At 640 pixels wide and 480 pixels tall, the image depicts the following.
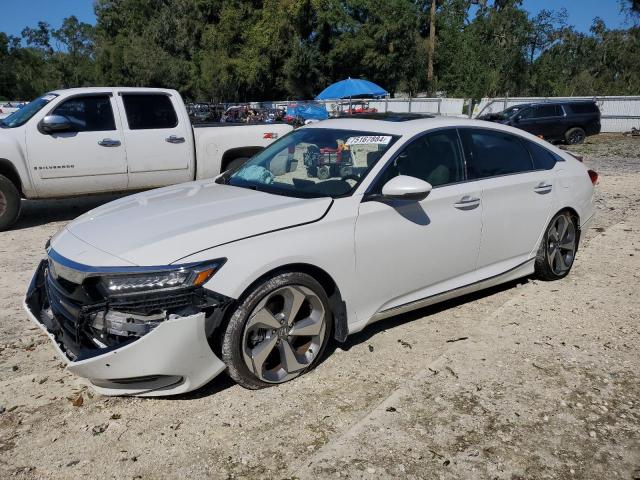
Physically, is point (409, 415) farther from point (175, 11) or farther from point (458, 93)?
point (175, 11)

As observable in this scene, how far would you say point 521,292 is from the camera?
17.3 feet

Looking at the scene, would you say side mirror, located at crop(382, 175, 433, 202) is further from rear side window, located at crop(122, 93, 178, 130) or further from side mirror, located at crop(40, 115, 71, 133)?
rear side window, located at crop(122, 93, 178, 130)

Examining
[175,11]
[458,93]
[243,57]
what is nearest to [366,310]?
[458,93]

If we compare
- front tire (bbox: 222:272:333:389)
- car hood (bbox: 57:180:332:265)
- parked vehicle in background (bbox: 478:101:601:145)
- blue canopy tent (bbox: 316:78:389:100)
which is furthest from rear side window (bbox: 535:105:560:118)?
front tire (bbox: 222:272:333:389)

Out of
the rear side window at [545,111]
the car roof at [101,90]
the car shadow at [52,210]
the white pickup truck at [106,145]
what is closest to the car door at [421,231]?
the white pickup truck at [106,145]

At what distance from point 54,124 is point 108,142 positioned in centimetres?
73

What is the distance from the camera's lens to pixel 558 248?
5.39 m

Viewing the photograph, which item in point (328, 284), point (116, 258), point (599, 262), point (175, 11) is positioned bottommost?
point (599, 262)

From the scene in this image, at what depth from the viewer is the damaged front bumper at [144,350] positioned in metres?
2.97

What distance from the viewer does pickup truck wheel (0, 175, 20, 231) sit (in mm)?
7625

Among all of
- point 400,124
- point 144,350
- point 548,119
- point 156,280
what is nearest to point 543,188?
point 400,124

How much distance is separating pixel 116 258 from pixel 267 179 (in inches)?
58.7

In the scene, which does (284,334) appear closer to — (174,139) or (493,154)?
(493,154)

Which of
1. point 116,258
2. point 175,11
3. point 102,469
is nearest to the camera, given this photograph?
point 102,469
